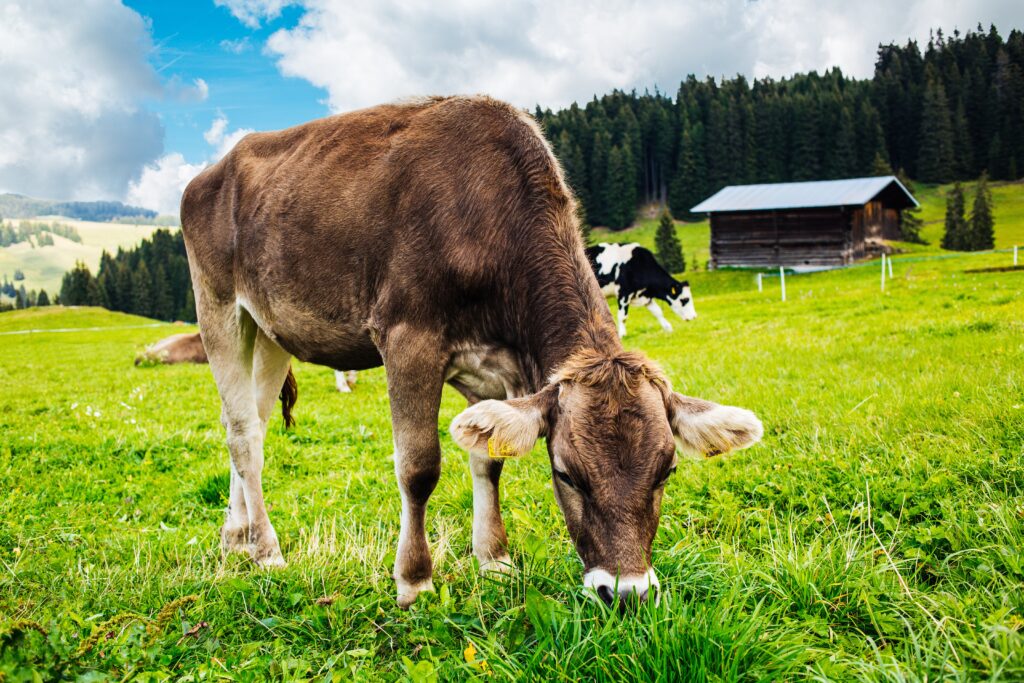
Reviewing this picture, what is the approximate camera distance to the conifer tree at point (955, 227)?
58688 mm

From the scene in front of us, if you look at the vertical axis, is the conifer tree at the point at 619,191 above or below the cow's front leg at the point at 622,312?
above

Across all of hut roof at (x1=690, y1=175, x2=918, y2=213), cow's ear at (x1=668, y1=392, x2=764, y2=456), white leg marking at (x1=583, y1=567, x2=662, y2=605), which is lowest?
white leg marking at (x1=583, y1=567, x2=662, y2=605)

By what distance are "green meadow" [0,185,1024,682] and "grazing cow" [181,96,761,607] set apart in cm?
35

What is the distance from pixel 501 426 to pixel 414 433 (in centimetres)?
95

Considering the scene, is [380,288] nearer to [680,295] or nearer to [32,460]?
[32,460]

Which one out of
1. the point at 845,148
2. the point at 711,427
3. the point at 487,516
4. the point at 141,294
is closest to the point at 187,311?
the point at 141,294

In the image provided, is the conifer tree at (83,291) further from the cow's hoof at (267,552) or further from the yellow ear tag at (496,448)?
the yellow ear tag at (496,448)

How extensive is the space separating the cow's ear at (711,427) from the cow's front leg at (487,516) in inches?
55.3

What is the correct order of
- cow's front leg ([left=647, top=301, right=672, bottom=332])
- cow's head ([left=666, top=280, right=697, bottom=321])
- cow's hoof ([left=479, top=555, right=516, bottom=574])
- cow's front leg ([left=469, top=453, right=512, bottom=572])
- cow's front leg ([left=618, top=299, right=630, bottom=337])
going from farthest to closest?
cow's head ([left=666, top=280, right=697, bottom=321]) < cow's front leg ([left=618, top=299, right=630, bottom=337]) < cow's front leg ([left=647, top=301, right=672, bottom=332]) < cow's front leg ([left=469, top=453, right=512, bottom=572]) < cow's hoof ([left=479, top=555, right=516, bottom=574])

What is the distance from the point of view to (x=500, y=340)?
3.85 meters

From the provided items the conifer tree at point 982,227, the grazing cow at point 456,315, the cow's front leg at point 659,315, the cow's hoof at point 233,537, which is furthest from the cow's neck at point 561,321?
the conifer tree at point 982,227

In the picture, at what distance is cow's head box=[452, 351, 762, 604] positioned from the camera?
280 cm

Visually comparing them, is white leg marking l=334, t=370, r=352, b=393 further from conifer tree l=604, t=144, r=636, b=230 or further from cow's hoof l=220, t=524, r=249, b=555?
conifer tree l=604, t=144, r=636, b=230

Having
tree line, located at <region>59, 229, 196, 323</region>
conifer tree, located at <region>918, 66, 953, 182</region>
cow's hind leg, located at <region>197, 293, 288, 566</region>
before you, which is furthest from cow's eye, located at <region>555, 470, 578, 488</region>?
conifer tree, located at <region>918, 66, 953, 182</region>
